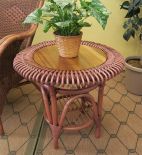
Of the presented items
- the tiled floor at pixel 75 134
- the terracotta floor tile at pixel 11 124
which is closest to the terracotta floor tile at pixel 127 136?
the tiled floor at pixel 75 134

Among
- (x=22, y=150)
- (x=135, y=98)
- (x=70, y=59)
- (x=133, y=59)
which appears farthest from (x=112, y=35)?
(x=22, y=150)

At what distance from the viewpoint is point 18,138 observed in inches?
65.1

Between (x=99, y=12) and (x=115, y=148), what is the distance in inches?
35.1

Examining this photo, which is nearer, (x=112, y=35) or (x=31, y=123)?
(x=31, y=123)

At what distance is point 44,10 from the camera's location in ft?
4.35

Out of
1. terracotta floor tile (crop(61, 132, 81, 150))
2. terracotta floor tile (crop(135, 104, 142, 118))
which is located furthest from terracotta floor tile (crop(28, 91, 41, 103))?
terracotta floor tile (crop(135, 104, 142, 118))

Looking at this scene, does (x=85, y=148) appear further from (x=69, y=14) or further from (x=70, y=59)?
(x=69, y=14)

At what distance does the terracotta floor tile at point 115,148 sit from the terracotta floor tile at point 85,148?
0.34ft

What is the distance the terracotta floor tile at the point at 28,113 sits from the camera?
1.84 meters

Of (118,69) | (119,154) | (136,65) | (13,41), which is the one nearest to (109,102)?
(136,65)

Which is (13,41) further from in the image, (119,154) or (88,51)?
(119,154)

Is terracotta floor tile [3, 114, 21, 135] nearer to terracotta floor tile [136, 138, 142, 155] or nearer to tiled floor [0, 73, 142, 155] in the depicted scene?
tiled floor [0, 73, 142, 155]

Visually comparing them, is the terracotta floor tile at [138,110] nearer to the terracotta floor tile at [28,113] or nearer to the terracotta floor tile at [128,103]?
the terracotta floor tile at [128,103]

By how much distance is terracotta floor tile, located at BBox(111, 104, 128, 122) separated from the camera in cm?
184
